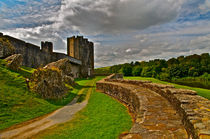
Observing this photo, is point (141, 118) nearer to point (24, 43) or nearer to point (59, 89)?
point (59, 89)

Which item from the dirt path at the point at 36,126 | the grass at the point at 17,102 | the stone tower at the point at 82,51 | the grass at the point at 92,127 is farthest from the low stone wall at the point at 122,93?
the stone tower at the point at 82,51

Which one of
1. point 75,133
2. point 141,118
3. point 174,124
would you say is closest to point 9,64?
point 75,133

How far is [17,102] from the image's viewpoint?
21.2 feet

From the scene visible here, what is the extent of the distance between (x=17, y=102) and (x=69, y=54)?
25705mm

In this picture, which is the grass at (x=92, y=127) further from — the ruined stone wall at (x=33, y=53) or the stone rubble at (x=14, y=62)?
the ruined stone wall at (x=33, y=53)

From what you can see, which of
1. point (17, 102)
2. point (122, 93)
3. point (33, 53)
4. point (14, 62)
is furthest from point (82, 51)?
point (17, 102)

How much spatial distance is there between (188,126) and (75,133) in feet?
11.3

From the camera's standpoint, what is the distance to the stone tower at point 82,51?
30219 millimetres

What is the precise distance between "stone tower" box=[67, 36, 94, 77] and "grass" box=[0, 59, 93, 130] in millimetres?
21487

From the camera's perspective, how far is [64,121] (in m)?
5.47

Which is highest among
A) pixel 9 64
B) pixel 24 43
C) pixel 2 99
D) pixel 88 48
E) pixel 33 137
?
pixel 88 48

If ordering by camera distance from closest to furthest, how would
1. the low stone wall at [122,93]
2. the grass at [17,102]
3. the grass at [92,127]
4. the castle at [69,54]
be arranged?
the grass at [92,127] → the grass at [17,102] → the low stone wall at [122,93] → the castle at [69,54]

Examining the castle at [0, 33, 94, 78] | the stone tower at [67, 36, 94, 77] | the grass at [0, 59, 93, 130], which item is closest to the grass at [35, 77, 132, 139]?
the grass at [0, 59, 93, 130]

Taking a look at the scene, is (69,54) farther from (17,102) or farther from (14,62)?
(17,102)
